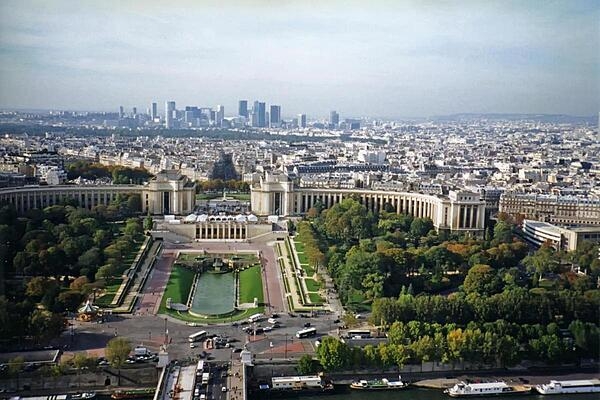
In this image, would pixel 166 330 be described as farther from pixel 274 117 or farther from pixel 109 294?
pixel 274 117

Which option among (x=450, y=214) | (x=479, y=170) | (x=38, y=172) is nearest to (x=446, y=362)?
(x=450, y=214)

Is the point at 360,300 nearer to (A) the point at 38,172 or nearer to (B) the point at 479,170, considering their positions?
(A) the point at 38,172

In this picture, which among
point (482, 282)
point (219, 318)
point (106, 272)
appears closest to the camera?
point (219, 318)

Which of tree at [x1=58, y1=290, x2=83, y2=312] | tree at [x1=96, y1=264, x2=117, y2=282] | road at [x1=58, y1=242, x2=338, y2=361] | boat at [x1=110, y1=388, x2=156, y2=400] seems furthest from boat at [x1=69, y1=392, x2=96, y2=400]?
tree at [x1=96, y1=264, x2=117, y2=282]

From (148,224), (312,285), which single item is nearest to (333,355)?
(312,285)

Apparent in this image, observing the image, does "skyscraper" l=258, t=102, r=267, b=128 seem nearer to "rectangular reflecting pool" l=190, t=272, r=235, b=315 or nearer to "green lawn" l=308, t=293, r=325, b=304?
"rectangular reflecting pool" l=190, t=272, r=235, b=315

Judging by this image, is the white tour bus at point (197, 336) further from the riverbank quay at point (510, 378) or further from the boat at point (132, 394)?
the riverbank quay at point (510, 378)
